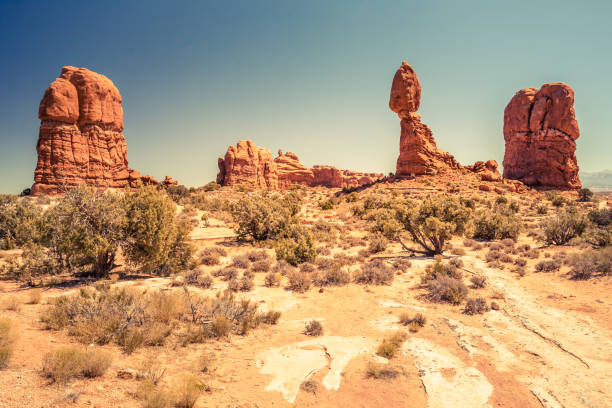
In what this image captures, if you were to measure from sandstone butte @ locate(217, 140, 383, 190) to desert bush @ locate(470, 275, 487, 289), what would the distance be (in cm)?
4592

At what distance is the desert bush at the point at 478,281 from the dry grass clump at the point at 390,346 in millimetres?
5025

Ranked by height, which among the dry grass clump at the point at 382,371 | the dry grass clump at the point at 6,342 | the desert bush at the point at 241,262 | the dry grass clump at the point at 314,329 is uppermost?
the dry grass clump at the point at 6,342

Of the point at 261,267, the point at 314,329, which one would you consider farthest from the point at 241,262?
the point at 314,329

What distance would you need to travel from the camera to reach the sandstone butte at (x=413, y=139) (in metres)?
43.7

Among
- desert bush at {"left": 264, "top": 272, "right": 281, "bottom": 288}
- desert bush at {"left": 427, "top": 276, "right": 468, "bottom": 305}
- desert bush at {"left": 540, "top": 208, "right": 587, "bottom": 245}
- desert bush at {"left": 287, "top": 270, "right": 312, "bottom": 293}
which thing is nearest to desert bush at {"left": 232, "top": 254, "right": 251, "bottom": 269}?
desert bush at {"left": 264, "top": 272, "right": 281, "bottom": 288}

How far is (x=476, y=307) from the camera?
26.3 feet

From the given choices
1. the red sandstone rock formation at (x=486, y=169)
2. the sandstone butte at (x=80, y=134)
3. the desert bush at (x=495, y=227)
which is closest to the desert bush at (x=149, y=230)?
the desert bush at (x=495, y=227)

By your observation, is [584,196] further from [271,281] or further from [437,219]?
[271,281]

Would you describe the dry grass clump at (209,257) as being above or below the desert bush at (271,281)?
above

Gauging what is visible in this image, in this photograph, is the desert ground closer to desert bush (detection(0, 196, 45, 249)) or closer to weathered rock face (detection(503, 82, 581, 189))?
desert bush (detection(0, 196, 45, 249))

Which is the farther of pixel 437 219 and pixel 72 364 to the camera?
pixel 437 219

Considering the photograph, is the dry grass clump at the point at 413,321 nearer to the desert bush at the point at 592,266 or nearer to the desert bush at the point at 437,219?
the desert bush at the point at 437,219

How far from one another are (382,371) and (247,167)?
6430 centimetres

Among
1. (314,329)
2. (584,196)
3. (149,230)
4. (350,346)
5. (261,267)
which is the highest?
(584,196)
